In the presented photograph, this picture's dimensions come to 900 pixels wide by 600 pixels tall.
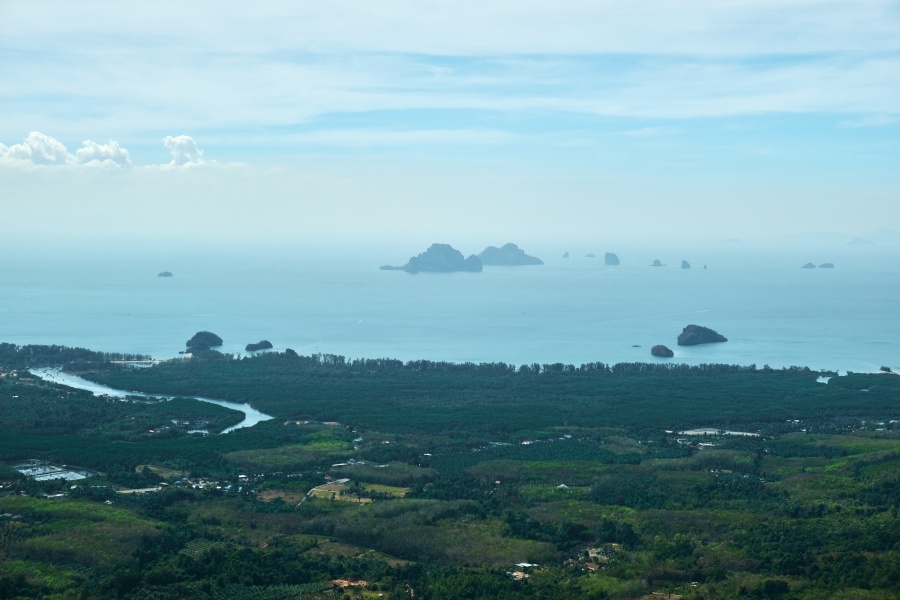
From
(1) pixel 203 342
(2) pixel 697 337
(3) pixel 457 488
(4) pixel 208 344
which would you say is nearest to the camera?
(3) pixel 457 488

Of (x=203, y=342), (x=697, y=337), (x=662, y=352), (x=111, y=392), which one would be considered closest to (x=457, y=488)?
(x=111, y=392)

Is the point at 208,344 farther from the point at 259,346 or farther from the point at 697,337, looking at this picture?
the point at 697,337

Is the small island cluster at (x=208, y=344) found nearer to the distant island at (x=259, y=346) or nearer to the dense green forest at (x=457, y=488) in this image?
the distant island at (x=259, y=346)

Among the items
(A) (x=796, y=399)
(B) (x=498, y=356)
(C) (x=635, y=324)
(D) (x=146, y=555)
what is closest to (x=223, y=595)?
(D) (x=146, y=555)

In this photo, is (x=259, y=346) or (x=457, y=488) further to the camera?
(x=259, y=346)

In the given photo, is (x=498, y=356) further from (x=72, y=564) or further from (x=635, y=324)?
(x=72, y=564)

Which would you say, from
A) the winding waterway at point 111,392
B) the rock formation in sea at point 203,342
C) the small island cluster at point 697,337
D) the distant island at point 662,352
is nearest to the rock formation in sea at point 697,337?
the small island cluster at point 697,337
